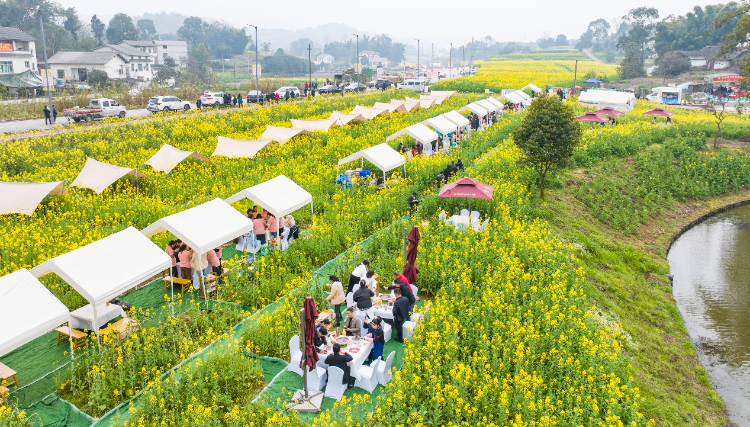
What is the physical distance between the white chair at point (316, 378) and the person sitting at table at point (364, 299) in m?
1.92

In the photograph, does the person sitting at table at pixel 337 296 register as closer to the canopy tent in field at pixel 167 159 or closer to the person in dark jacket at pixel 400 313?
the person in dark jacket at pixel 400 313

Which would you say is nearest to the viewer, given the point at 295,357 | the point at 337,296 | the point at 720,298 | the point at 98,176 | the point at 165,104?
the point at 295,357

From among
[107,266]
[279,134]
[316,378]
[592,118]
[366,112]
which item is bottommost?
[316,378]

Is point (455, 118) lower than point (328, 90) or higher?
lower

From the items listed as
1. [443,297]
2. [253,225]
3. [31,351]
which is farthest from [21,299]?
[443,297]

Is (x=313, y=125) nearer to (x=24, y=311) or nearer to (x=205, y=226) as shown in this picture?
(x=205, y=226)

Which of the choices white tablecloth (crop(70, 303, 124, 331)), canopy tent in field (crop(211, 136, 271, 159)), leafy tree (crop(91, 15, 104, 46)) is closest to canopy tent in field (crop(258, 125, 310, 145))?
canopy tent in field (crop(211, 136, 271, 159))

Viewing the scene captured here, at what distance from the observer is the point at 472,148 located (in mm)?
27844

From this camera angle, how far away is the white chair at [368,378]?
9.14 metres

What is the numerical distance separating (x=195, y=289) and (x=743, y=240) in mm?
22803

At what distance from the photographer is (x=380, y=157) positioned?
2011 centimetres

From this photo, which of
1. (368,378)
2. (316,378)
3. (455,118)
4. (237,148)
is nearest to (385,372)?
(368,378)

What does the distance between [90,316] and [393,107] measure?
31558mm

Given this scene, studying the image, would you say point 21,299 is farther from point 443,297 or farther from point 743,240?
point 743,240
